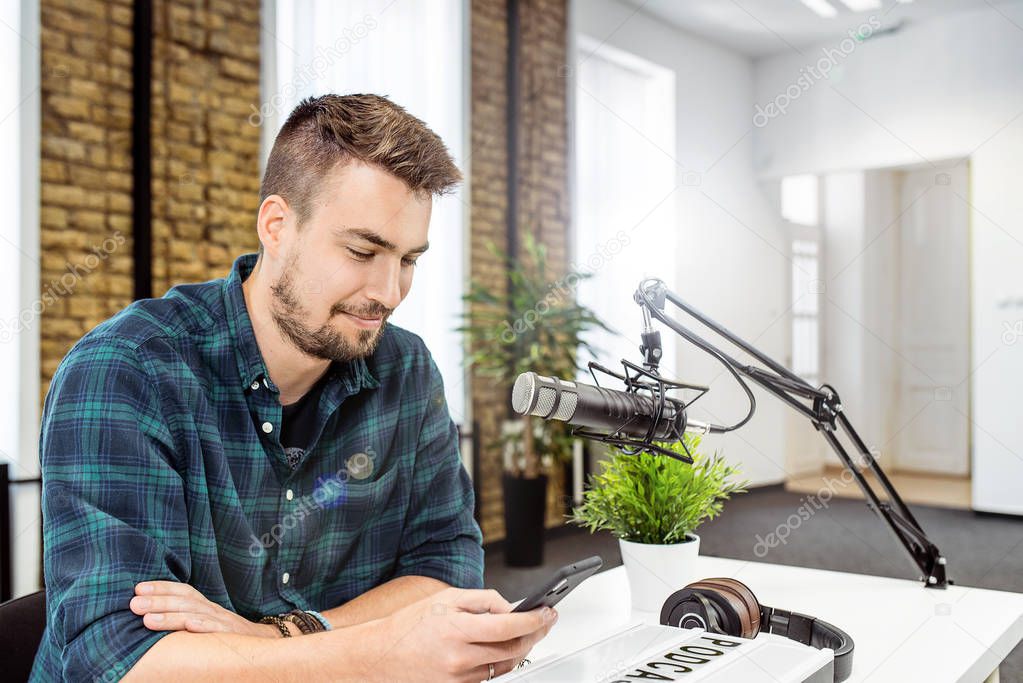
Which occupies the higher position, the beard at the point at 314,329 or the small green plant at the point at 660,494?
the beard at the point at 314,329

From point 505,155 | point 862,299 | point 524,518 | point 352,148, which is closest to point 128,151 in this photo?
point 505,155

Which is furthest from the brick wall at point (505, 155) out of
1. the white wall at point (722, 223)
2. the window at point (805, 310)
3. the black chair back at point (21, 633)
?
the black chair back at point (21, 633)

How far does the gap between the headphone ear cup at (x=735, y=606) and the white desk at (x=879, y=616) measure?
112 mm

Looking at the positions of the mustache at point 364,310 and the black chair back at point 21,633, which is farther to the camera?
the mustache at point 364,310

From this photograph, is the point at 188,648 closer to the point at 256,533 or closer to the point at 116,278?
the point at 256,533

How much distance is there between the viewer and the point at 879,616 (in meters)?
1.41

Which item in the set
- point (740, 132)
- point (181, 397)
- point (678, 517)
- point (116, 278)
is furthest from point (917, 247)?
point (181, 397)

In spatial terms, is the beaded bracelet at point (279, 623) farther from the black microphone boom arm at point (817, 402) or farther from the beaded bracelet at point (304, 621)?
the black microphone boom arm at point (817, 402)

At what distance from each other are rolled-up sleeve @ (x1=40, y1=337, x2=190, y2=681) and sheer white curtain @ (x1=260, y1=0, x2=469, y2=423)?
289 centimetres

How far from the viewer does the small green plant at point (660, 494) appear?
1.48 m

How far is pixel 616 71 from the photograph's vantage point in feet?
19.8

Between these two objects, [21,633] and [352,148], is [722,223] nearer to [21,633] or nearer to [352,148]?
[352,148]

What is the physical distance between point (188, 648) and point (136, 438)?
282 millimetres

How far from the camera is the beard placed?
52.8 inches
